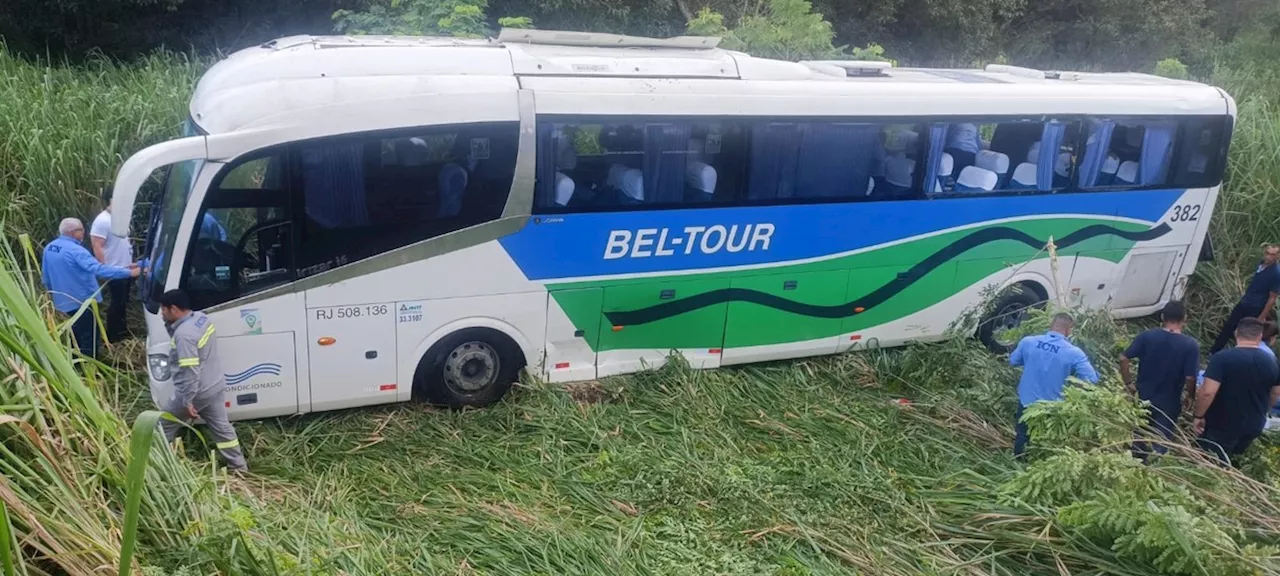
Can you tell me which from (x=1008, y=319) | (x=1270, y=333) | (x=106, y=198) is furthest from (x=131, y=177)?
(x=1270, y=333)

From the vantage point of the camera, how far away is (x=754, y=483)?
6.38 m

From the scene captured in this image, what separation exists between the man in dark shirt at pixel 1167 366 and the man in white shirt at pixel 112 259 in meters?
7.75

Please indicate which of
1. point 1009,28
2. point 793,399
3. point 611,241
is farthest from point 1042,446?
point 1009,28

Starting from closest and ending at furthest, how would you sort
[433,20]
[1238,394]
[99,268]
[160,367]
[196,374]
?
[196,374], [160,367], [1238,394], [99,268], [433,20]

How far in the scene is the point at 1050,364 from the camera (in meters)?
6.29

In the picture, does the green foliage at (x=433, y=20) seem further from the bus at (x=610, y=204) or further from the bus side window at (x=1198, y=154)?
the bus side window at (x=1198, y=154)

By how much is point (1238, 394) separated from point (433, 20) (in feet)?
33.9

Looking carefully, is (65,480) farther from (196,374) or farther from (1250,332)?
(1250,332)

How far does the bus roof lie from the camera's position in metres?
6.34

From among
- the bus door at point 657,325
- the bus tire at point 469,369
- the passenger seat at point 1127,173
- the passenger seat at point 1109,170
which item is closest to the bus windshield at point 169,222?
the bus tire at point 469,369

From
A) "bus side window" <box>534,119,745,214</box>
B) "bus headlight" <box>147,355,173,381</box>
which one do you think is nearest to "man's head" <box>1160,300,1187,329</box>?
"bus side window" <box>534,119,745,214</box>

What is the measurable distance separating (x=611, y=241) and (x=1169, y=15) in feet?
69.8

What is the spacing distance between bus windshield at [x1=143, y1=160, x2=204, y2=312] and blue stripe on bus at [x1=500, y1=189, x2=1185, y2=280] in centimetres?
223

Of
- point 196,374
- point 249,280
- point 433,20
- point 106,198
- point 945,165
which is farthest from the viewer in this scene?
point 433,20
